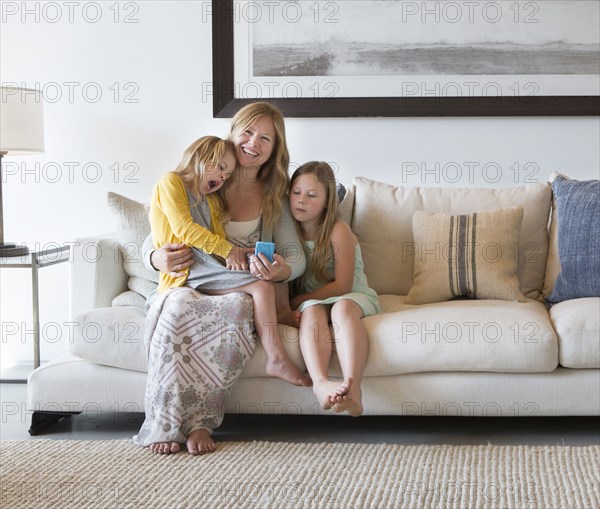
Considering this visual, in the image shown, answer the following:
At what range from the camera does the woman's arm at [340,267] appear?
2.97m

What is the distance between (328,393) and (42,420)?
42.0 inches

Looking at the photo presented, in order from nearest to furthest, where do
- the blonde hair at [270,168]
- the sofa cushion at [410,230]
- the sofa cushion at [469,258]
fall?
the blonde hair at [270,168] → the sofa cushion at [469,258] → the sofa cushion at [410,230]

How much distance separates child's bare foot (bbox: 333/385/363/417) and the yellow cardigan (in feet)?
2.10

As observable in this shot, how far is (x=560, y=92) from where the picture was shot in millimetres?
3729

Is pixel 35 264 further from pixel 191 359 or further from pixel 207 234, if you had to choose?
pixel 191 359

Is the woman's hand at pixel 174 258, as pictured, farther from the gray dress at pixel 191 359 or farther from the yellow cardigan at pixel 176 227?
the gray dress at pixel 191 359

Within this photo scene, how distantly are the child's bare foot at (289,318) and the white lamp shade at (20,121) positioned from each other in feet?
4.50

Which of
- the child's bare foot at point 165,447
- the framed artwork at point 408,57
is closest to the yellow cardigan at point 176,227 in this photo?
the child's bare foot at point 165,447

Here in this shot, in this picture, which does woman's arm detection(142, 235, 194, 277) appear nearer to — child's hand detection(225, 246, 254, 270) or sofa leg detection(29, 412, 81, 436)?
child's hand detection(225, 246, 254, 270)

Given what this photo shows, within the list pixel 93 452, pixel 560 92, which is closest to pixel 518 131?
pixel 560 92

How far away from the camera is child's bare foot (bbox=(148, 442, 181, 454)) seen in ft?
8.54

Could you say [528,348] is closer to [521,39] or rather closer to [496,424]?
[496,424]

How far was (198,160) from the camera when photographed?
292 centimetres

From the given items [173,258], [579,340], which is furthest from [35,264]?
[579,340]
